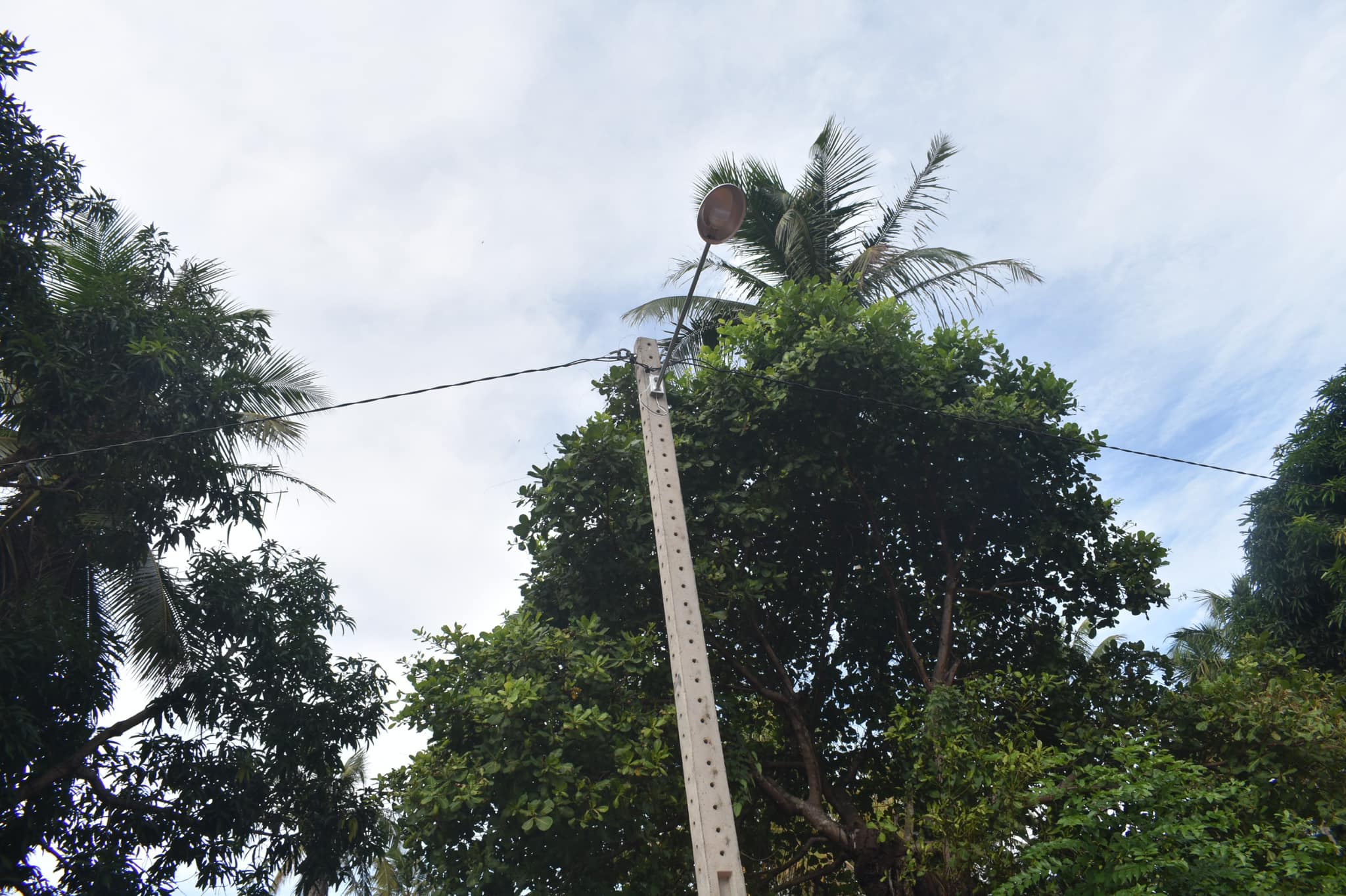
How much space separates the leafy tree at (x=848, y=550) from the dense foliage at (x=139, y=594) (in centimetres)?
467

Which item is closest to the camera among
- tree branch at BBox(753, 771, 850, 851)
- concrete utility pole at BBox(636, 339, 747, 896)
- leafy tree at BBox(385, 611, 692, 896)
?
concrete utility pole at BBox(636, 339, 747, 896)

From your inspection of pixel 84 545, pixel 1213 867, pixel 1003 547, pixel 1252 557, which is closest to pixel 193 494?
pixel 84 545

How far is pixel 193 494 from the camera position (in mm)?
11164

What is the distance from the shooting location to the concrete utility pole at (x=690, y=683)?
4523 millimetres

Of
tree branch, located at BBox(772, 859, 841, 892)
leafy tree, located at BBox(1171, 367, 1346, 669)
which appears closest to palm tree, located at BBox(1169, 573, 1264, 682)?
leafy tree, located at BBox(1171, 367, 1346, 669)

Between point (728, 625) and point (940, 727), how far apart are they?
288cm

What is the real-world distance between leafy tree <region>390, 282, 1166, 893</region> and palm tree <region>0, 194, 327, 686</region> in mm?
4522

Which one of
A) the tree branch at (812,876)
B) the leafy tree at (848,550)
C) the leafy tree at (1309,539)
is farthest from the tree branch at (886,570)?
the leafy tree at (1309,539)

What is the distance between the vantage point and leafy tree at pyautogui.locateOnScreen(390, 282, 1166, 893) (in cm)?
945

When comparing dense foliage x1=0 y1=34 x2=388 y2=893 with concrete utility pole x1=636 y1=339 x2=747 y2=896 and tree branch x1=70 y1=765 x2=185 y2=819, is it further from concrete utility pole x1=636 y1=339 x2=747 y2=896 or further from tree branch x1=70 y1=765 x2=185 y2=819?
concrete utility pole x1=636 y1=339 x2=747 y2=896

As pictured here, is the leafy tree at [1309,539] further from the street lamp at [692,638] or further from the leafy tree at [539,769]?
the street lamp at [692,638]

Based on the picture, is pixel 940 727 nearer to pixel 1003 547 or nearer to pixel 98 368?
pixel 1003 547

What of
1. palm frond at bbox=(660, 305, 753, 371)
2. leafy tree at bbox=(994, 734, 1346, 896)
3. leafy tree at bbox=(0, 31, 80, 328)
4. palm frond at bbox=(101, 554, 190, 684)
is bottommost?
leafy tree at bbox=(994, 734, 1346, 896)

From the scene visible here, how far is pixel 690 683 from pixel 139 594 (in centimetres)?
1063
